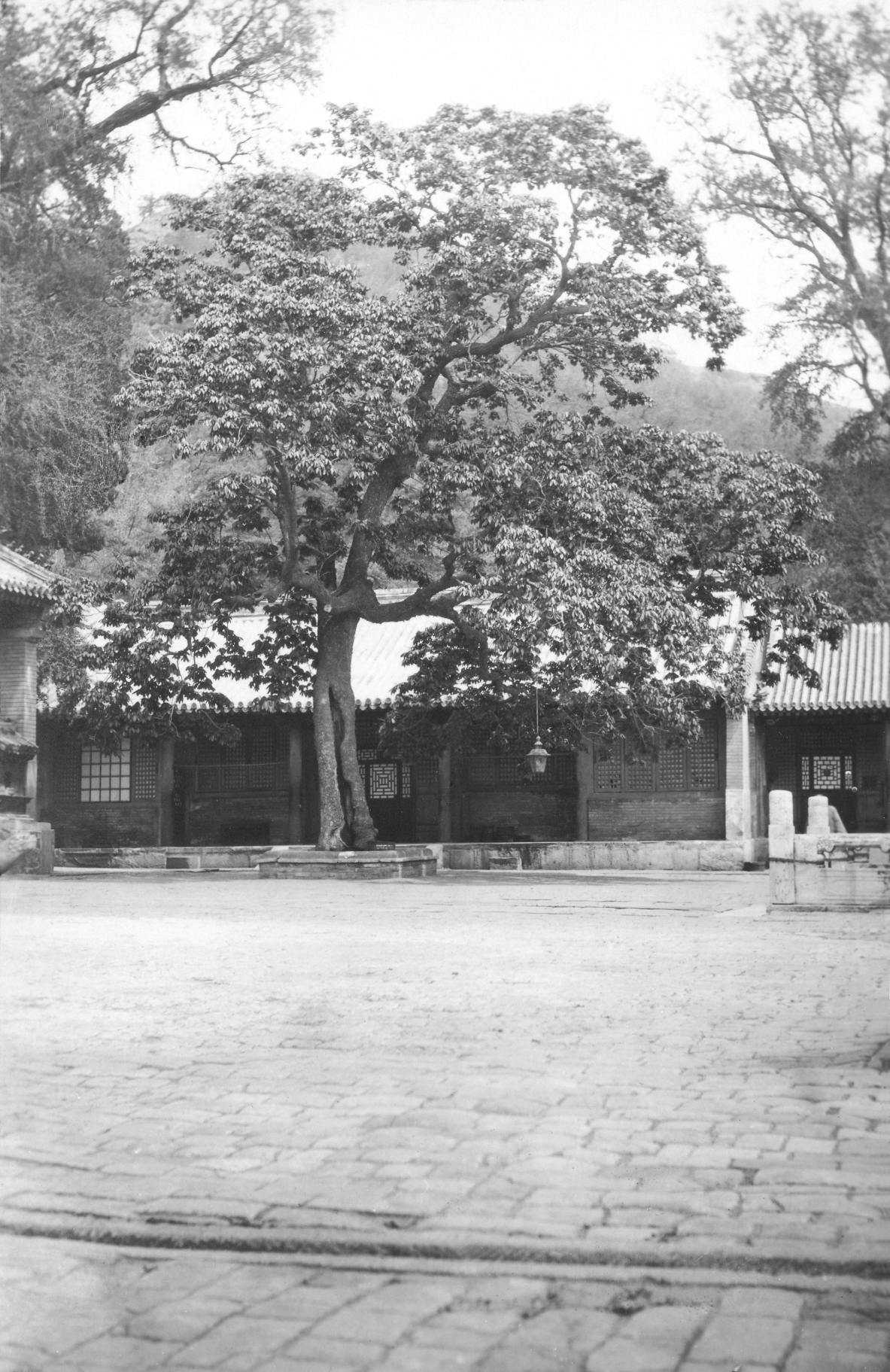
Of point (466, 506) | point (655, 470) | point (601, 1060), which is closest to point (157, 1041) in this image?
point (601, 1060)

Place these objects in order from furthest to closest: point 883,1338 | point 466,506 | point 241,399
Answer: point 466,506 < point 241,399 < point 883,1338

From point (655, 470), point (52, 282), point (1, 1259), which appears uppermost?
point (52, 282)

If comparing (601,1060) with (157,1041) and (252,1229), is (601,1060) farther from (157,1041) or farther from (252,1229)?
(252,1229)

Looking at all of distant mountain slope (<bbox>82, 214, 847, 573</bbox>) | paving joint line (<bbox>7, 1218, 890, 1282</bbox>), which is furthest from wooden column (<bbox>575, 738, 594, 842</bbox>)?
paving joint line (<bbox>7, 1218, 890, 1282</bbox>)

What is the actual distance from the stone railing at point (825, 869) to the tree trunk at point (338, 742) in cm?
858

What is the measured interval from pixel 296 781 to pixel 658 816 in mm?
6764

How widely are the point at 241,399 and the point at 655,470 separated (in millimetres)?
6213

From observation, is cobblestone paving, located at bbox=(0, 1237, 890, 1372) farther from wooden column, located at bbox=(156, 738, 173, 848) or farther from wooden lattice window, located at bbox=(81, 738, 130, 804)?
wooden lattice window, located at bbox=(81, 738, 130, 804)

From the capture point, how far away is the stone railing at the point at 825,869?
14500mm

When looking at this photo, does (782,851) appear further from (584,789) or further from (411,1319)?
(411,1319)

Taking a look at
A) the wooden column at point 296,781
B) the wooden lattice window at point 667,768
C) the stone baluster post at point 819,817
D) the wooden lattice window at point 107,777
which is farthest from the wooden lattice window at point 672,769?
the stone baluster post at point 819,817

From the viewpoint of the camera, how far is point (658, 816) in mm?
26219

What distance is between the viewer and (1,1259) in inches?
142

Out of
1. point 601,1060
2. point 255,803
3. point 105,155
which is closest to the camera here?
point 601,1060
